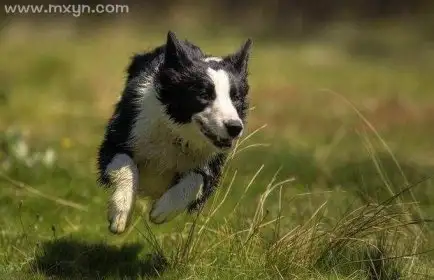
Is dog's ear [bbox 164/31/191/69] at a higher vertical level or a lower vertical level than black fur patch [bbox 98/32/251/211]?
higher

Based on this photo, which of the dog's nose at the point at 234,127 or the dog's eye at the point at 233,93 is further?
the dog's eye at the point at 233,93

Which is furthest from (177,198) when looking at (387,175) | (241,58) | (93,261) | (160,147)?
(387,175)

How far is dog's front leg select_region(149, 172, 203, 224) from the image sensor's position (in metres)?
5.26

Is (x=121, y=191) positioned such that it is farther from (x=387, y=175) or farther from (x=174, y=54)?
(x=387, y=175)

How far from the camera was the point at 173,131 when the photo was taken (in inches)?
217

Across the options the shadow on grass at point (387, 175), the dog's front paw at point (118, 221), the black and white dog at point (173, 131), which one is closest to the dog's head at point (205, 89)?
the black and white dog at point (173, 131)

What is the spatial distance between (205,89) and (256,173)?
0.57 m

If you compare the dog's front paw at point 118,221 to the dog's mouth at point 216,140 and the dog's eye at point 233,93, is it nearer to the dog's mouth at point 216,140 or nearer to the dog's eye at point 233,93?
the dog's mouth at point 216,140

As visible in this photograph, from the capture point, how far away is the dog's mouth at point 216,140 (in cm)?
508

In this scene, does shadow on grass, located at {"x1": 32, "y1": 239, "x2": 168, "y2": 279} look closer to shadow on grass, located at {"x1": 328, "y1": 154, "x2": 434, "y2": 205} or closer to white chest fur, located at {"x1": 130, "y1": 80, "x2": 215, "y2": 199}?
white chest fur, located at {"x1": 130, "y1": 80, "x2": 215, "y2": 199}

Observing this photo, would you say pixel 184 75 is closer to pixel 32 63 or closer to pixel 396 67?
pixel 32 63

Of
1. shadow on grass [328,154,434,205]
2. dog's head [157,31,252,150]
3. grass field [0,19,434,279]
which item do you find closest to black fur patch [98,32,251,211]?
dog's head [157,31,252,150]

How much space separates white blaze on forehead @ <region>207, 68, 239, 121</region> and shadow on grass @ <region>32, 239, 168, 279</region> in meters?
0.91

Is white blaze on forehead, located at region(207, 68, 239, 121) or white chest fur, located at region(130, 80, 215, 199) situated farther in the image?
white chest fur, located at region(130, 80, 215, 199)
